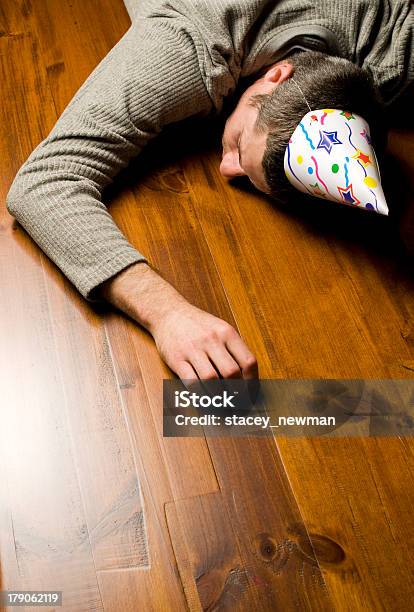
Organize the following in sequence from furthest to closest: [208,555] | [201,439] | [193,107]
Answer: [193,107], [201,439], [208,555]

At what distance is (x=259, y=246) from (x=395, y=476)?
1.69ft

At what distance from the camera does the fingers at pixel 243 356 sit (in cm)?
118

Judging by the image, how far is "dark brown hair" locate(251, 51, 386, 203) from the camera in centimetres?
130

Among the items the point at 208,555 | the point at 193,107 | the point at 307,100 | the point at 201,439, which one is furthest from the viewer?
the point at 193,107

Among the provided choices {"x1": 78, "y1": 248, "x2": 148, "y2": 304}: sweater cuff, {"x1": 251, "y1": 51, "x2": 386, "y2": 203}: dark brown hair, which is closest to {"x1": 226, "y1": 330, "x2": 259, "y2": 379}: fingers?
{"x1": 78, "y1": 248, "x2": 148, "y2": 304}: sweater cuff

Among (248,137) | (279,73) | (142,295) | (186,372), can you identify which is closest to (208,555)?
(186,372)

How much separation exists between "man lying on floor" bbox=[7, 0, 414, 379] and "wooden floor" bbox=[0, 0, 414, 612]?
0.07 m

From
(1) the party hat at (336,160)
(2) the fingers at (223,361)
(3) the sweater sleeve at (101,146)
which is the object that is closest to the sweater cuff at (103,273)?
(3) the sweater sleeve at (101,146)

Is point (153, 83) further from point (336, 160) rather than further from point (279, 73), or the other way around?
point (336, 160)

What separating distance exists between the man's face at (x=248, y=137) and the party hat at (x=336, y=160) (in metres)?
0.10

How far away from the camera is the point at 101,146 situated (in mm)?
1340

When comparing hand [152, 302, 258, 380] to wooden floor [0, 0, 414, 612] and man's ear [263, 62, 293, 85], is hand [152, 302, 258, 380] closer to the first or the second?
wooden floor [0, 0, 414, 612]

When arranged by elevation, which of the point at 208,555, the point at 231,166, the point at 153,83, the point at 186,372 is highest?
the point at 153,83

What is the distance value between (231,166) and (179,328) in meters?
0.42
